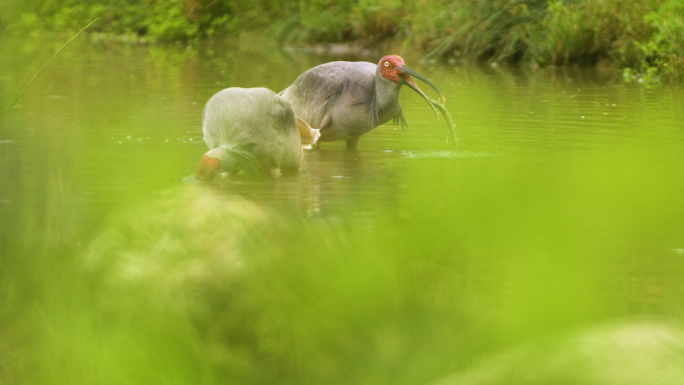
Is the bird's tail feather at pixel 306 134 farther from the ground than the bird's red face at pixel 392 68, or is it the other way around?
the bird's red face at pixel 392 68

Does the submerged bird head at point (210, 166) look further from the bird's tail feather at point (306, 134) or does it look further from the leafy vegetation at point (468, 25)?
the leafy vegetation at point (468, 25)

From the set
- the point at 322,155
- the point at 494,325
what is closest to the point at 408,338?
the point at 494,325

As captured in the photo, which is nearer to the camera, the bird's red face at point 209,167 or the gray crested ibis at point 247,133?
the bird's red face at point 209,167

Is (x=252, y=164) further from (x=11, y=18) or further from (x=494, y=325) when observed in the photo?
Result: (x=494, y=325)

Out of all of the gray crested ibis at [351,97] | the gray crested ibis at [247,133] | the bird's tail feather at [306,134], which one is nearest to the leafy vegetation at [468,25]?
the gray crested ibis at [351,97]

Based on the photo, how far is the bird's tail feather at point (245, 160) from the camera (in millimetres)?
4914

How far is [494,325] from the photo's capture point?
812 millimetres

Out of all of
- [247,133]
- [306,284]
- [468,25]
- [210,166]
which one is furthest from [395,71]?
[468,25]

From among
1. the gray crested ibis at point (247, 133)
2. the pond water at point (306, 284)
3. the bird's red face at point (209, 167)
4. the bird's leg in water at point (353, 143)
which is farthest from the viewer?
A: the bird's leg in water at point (353, 143)

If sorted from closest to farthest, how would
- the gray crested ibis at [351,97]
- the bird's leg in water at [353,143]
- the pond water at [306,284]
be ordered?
the pond water at [306,284] < the gray crested ibis at [351,97] < the bird's leg in water at [353,143]

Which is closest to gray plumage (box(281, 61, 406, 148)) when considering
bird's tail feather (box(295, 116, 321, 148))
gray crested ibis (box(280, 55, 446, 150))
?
gray crested ibis (box(280, 55, 446, 150))

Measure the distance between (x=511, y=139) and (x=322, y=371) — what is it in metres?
6.20

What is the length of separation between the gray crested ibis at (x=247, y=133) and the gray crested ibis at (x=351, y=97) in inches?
44.6

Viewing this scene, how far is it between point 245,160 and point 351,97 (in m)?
1.71
